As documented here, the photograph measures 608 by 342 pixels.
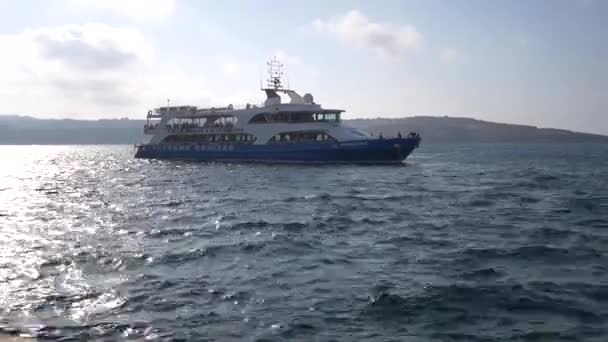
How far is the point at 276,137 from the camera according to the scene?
53219mm

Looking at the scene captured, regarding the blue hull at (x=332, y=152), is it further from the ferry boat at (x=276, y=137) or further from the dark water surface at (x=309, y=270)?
the dark water surface at (x=309, y=270)

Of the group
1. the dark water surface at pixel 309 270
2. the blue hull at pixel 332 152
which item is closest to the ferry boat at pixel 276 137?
the blue hull at pixel 332 152

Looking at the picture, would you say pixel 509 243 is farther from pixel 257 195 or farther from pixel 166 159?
pixel 166 159

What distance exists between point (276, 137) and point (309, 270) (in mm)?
40842

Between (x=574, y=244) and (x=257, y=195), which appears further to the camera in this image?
(x=257, y=195)

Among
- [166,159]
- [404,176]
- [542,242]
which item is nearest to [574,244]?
[542,242]

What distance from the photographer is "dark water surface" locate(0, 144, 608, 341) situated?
29.9 feet

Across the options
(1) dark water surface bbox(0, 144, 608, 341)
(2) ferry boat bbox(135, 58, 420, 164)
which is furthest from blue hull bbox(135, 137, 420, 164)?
(1) dark water surface bbox(0, 144, 608, 341)

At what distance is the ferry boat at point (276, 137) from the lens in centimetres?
4909

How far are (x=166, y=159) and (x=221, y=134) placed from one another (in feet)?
40.6

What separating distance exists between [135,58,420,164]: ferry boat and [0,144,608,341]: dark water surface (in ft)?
73.4

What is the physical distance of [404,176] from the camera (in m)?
40.6

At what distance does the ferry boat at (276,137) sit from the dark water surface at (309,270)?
73.4 feet

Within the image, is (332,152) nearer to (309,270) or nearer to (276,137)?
(276,137)
